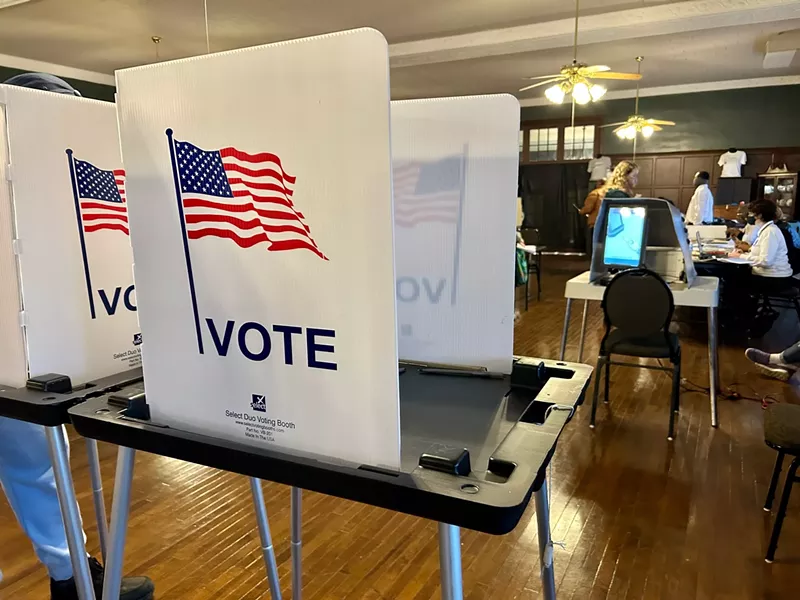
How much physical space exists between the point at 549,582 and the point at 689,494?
1615mm

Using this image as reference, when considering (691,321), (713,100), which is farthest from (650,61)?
(691,321)

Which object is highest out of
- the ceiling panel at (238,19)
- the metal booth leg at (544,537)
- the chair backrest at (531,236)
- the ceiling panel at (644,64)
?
the ceiling panel at (238,19)

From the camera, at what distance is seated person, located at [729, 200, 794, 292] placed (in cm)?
455

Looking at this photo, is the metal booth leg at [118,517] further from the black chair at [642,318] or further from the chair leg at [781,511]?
the black chair at [642,318]

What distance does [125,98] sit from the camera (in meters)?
0.75

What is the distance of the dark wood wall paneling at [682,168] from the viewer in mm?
9048

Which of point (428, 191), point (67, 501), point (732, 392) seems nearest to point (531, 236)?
point (732, 392)

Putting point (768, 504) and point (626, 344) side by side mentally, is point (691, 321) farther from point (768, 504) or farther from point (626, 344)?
point (768, 504)

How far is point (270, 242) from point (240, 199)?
6 centimetres

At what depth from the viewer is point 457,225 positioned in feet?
3.59

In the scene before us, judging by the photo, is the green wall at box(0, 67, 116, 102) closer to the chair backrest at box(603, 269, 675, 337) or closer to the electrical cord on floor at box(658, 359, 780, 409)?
the chair backrest at box(603, 269, 675, 337)

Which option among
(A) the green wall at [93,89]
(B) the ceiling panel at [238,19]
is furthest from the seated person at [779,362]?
(A) the green wall at [93,89]

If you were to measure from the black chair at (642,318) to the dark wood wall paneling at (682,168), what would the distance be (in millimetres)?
7358

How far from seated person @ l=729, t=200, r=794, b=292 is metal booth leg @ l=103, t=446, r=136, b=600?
490 cm
